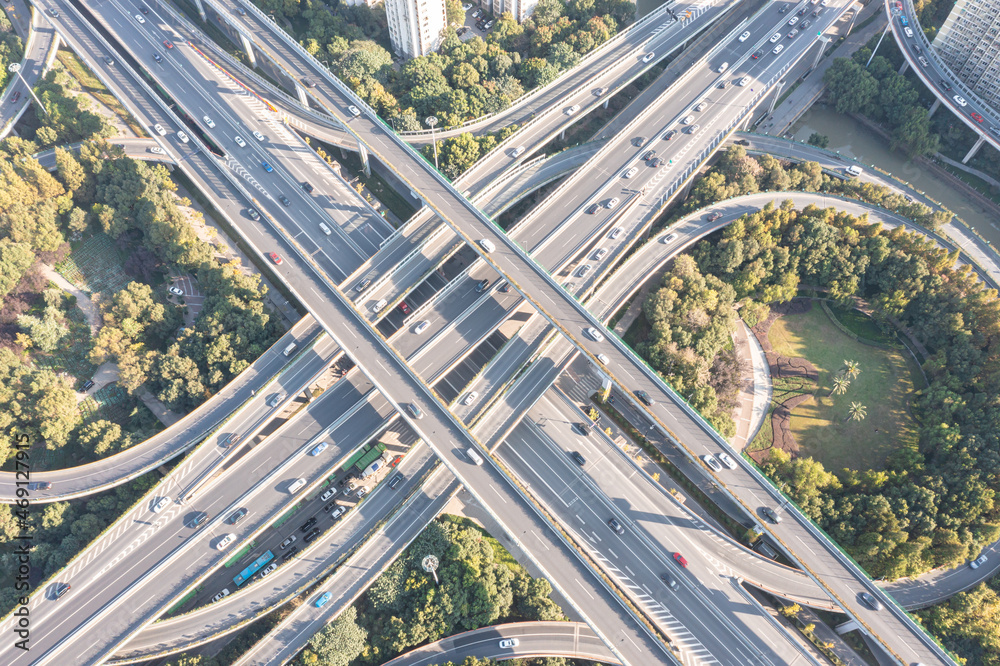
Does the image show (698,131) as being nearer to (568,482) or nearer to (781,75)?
(781,75)

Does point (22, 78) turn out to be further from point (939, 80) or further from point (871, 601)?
point (939, 80)

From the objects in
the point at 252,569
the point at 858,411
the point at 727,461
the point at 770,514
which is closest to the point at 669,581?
the point at 770,514

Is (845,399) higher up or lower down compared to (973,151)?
lower down

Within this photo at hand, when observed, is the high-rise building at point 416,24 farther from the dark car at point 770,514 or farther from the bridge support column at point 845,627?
the bridge support column at point 845,627

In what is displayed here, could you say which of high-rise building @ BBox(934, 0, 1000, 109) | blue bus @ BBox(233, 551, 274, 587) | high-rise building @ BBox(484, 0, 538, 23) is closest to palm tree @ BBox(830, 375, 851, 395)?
high-rise building @ BBox(934, 0, 1000, 109)

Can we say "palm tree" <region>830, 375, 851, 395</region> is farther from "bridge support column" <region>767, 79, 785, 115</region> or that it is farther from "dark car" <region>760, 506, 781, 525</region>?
"bridge support column" <region>767, 79, 785, 115</region>

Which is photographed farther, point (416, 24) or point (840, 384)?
point (416, 24)

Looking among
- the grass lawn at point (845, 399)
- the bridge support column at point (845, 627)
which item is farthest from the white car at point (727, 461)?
the bridge support column at point (845, 627)
